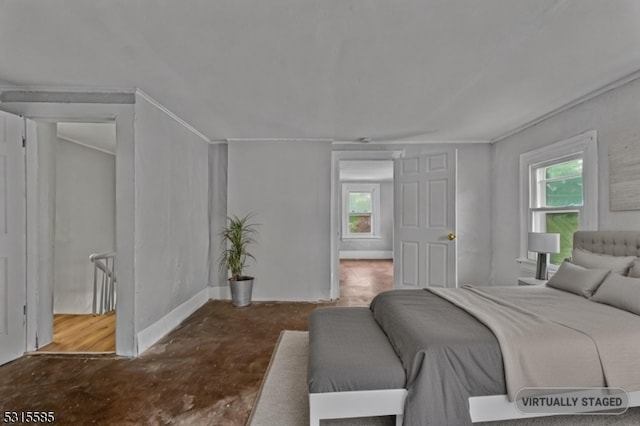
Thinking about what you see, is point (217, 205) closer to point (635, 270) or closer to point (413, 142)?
point (413, 142)

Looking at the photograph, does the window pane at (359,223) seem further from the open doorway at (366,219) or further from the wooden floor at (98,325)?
the wooden floor at (98,325)

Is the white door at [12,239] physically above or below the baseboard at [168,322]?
above

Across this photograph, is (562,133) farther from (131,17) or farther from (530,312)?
(131,17)

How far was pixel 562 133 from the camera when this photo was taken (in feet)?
10.5

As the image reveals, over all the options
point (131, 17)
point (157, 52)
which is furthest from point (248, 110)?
point (131, 17)

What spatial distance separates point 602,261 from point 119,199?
4.08 m

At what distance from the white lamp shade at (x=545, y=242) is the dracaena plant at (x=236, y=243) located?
337cm

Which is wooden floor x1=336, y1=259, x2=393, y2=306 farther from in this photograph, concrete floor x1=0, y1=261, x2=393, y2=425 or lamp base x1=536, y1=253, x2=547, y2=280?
lamp base x1=536, y1=253, x2=547, y2=280

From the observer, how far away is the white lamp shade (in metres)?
2.95

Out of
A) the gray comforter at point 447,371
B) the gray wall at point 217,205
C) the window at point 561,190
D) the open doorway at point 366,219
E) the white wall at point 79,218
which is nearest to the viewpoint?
the gray comforter at point 447,371

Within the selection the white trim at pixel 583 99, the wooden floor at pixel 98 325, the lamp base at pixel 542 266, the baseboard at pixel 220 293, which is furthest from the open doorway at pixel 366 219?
the lamp base at pixel 542 266

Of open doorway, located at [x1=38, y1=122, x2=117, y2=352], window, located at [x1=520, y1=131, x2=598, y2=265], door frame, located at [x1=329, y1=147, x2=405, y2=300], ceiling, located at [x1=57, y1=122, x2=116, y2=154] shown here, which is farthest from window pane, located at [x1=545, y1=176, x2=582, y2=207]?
ceiling, located at [x1=57, y1=122, x2=116, y2=154]

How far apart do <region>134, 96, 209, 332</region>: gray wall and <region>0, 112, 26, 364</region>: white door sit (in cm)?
95

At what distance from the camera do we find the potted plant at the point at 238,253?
4012mm
